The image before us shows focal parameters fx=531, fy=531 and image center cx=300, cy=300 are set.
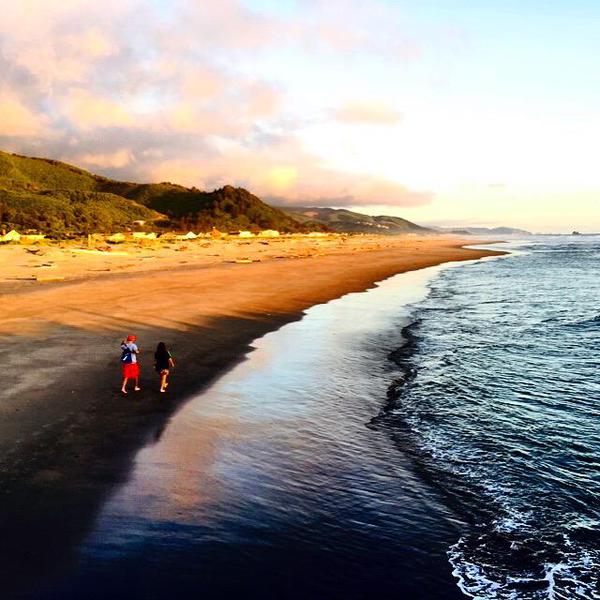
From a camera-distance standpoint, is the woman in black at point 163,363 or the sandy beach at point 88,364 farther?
the woman in black at point 163,363

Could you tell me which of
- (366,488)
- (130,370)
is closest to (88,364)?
(130,370)

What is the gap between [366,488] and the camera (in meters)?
9.50

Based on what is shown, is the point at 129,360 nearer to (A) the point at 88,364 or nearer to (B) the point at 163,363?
(B) the point at 163,363

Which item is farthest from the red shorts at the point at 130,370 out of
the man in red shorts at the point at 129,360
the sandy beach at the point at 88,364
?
the sandy beach at the point at 88,364

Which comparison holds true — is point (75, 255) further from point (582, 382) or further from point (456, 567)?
point (456, 567)

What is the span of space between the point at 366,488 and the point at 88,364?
421 inches

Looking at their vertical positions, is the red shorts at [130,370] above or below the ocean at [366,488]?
above

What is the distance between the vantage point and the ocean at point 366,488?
6891 mm

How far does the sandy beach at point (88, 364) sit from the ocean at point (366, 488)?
0.62 meters

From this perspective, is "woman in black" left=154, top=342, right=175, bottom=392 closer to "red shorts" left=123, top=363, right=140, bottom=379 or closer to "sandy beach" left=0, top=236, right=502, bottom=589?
"sandy beach" left=0, top=236, right=502, bottom=589

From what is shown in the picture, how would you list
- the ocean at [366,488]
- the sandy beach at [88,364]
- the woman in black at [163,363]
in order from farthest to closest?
the woman in black at [163,363] → the sandy beach at [88,364] → the ocean at [366,488]

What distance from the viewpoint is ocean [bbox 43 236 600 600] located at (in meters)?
6.89

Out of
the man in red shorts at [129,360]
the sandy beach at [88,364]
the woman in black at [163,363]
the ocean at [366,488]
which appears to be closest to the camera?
the ocean at [366,488]

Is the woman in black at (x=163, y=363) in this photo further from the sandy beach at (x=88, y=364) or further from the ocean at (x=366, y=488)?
the ocean at (x=366, y=488)
